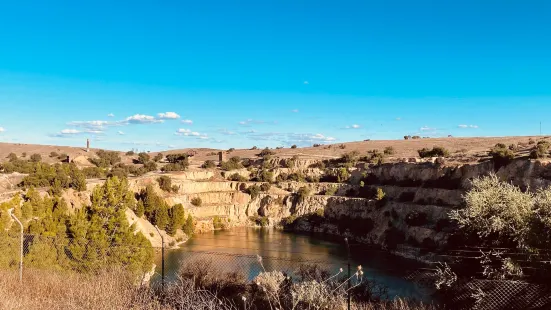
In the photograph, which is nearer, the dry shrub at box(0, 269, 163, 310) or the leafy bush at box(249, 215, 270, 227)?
the dry shrub at box(0, 269, 163, 310)

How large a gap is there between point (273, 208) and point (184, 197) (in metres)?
12.7

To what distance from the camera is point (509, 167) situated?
39344 millimetres

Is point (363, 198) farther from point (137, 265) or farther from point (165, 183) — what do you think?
point (137, 265)

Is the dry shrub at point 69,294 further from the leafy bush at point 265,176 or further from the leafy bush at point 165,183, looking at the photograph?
the leafy bush at point 265,176

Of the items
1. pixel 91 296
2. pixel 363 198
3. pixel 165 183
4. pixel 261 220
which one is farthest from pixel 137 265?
pixel 261 220

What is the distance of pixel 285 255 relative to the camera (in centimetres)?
3784

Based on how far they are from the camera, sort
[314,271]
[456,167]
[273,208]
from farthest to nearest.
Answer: [273,208], [456,167], [314,271]

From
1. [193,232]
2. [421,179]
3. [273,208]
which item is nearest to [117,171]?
[193,232]

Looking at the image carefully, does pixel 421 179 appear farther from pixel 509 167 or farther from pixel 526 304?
pixel 526 304

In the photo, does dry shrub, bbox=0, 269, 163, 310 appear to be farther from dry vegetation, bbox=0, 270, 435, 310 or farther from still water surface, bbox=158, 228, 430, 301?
still water surface, bbox=158, 228, 430, 301

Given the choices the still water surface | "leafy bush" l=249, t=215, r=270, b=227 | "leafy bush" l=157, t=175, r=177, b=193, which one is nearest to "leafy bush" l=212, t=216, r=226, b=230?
the still water surface

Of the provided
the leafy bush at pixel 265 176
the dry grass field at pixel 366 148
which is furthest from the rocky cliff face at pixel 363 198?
the dry grass field at pixel 366 148

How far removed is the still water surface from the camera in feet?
95.2

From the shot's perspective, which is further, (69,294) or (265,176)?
(265,176)
